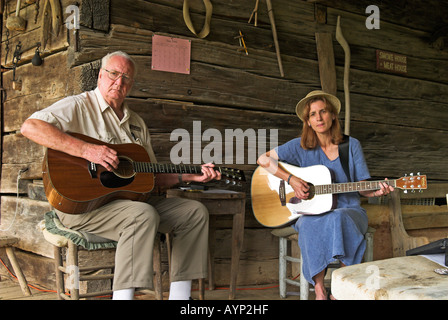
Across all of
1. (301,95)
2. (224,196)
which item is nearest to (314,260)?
(224,196)

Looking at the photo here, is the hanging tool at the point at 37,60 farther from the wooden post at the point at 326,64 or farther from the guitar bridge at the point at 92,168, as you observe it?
the wooden post at the point at 326,64

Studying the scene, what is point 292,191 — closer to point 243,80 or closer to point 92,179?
point 243,80

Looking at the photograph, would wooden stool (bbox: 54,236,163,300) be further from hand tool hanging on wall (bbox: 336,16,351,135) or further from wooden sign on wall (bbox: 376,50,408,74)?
wooden sign on wall (bbox: 376,50,408,74)

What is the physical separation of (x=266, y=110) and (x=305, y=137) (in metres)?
0.71

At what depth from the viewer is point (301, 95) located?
3936mm

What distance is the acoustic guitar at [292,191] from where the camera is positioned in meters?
2.77

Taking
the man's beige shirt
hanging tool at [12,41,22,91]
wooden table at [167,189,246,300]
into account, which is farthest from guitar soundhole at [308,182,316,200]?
hanging tool at [12,41,22,91]

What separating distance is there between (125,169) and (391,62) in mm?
3165

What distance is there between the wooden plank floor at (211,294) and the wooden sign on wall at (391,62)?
243 centimetres

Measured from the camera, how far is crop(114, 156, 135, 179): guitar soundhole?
2.42 m

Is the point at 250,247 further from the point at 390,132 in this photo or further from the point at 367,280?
the point at 367,280

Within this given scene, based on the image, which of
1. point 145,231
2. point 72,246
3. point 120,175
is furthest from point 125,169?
point 72,246

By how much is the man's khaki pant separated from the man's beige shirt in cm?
44

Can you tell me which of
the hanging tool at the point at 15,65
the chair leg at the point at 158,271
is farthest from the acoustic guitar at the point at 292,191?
the hanging tool at the point at 15,65
